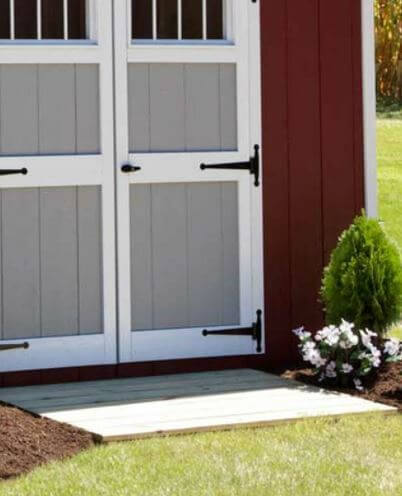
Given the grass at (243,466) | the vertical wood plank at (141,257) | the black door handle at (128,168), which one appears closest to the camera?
the grass at (243,466)

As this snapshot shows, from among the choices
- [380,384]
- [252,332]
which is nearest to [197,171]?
[252,332]

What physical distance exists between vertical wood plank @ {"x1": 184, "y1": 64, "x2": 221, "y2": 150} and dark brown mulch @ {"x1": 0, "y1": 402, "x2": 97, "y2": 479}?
6.63 ft

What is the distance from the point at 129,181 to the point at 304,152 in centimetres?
108

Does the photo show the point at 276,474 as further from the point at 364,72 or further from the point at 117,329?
the point at 364,72

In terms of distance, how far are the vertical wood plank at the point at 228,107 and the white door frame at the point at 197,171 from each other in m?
0.03

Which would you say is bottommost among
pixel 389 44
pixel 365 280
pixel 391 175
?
pixel 365 280

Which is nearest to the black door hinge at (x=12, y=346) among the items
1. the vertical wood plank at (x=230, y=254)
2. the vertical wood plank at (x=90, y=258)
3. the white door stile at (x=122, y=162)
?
the vertical wood plank at (x=90, y=258)

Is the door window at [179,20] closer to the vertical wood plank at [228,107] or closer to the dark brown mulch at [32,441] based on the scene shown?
the vertical wood plank at [228,107]

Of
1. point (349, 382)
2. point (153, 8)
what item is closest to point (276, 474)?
point (349, 382)

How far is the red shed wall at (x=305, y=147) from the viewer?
8406 mm

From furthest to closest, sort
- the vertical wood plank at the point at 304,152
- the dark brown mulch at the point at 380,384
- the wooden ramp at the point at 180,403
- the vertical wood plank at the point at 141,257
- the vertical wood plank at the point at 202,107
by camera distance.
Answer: the vertical wood plank at the point at 304,152 < the vertical wood plank at the point at 202,107 < the vertical wood plank at the point at 141,257 < the dark brown mulch at the point at 380,384 < the wooden ramp at the point at 180,403

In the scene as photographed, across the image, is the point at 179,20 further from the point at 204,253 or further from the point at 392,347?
the point at 392,347

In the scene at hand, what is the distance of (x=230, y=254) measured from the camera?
27.3ft

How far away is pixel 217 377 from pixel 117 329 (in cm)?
59
